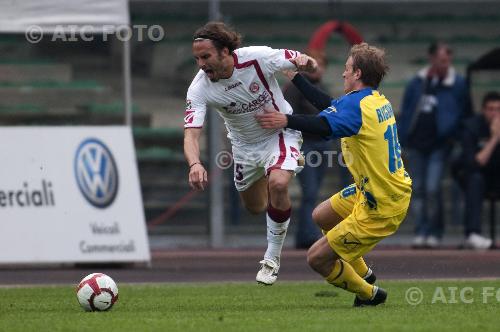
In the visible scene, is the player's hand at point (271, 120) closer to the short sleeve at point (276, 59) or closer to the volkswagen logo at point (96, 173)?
the short sleeve at point (276, 59)

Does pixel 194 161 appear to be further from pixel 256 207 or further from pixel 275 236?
pixel 256 207

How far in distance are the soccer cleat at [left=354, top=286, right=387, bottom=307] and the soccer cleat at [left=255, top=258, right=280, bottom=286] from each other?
966 mm

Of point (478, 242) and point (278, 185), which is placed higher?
point (278, 185)

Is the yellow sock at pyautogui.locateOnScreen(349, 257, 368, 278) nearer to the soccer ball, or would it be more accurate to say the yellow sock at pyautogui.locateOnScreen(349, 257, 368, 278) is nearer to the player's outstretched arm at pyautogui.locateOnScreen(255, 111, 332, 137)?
the player's outstretched arm at pyautogui.locateOnScreen(255, 111, 332, 137)

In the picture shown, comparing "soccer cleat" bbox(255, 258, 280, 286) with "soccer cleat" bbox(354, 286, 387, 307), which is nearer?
"soccer cleat" bbox(354, 286, 387, 307)

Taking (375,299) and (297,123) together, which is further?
(375,299)

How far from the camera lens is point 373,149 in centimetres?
954

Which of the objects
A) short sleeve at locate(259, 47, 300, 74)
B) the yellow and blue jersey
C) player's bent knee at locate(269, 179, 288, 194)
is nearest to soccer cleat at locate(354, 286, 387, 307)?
the yellow and blue jersey

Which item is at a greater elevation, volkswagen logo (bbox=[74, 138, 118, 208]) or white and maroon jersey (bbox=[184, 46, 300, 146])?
white and maroon jersey (bbox=[184, 46, 300, 146])

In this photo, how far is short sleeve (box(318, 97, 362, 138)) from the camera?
938 cm

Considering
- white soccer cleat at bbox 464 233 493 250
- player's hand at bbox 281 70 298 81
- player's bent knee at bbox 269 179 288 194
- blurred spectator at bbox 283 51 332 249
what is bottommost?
white soccer cleat at bbox 464 233 493 250

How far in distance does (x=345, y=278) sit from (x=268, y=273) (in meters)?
1.29

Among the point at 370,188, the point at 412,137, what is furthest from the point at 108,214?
the point at 370,188

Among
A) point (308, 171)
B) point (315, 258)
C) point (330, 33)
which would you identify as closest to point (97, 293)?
point (315, 258)
